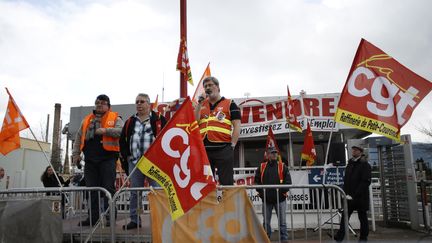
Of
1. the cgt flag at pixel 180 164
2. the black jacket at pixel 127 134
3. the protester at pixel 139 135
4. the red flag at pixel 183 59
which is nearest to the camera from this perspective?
the cgt flag at pixel 180 164

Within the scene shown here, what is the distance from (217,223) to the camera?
452cm

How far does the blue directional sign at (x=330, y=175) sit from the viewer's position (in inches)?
357

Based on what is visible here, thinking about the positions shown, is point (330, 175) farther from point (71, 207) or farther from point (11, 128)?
point (11, 128)

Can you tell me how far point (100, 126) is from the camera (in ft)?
19.4

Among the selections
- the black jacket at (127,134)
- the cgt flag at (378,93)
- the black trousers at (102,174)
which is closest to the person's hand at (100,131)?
the black jacket at (127,134)

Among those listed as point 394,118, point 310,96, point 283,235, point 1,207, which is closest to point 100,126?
point 1,207

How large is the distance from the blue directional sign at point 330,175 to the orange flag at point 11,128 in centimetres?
624

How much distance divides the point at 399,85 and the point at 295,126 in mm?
4981

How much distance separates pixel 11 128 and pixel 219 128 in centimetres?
358

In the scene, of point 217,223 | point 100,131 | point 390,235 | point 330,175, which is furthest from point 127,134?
point 390,235

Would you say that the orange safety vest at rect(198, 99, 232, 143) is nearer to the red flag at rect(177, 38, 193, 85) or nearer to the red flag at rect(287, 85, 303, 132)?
the red flag at rect(177, 38, 193, 85)

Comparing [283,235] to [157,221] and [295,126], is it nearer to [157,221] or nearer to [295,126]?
[157,221]

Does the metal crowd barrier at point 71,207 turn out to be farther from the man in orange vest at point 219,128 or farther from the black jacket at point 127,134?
the man in orange vest at point 219,128

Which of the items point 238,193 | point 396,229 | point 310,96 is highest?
point 310,96
